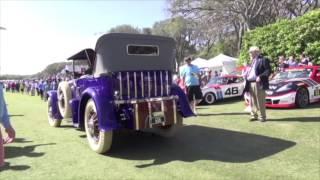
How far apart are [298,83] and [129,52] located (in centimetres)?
683

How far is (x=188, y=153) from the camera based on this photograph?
25.9 ft

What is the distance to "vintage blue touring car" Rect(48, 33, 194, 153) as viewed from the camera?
788 centimetres

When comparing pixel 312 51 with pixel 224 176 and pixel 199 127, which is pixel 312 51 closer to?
pixel 199 127

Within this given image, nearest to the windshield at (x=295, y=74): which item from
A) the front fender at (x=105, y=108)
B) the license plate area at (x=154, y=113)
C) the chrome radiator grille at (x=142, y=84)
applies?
the chrome radiator grille at (x=142, y=84)

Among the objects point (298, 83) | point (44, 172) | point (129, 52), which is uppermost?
point (129, 52)

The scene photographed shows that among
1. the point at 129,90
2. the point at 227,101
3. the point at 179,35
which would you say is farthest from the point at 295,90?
the point at 179,35

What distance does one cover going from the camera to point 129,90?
8.03 metres

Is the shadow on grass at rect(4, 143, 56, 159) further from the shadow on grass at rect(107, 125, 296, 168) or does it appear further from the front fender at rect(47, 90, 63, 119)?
the front fender at rect(47, 90, 63, 119)

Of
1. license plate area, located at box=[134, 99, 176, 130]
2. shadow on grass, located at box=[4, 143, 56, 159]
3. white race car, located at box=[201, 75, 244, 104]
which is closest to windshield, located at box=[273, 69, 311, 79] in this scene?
white race car, located at box=[201, 75, 244, 104]

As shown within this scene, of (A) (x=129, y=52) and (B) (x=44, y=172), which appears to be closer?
(B) (x=44, y=172)

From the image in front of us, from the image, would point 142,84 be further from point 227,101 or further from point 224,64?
point 224,64

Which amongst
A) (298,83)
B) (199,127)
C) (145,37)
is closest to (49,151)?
(145,37)

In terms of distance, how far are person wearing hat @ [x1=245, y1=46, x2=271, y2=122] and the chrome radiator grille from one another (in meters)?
2.72

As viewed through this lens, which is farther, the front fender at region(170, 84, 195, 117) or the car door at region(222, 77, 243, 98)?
the car door at region(222, 77, 243, 98)
